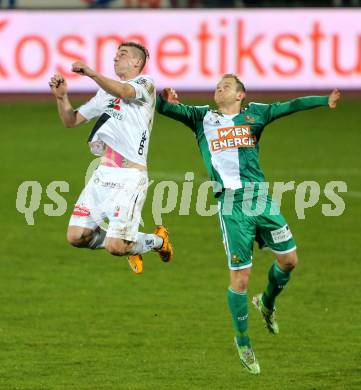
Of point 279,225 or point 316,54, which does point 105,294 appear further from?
point 316,54

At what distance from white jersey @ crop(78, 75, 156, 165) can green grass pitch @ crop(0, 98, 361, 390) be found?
6.39 ft

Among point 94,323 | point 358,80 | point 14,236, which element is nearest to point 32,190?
point 14,236

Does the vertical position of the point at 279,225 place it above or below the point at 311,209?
above

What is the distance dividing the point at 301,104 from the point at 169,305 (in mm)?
3881

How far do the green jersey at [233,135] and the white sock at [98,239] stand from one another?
4.61 feet

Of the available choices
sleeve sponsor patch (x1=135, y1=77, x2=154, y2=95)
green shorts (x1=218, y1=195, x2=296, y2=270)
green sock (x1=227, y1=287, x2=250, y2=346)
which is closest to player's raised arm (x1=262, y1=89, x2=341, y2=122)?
green shorts (x1=218, y1=195, x2=296, y2=270)

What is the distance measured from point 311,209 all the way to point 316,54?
938 centimetres

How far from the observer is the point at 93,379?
11336mm

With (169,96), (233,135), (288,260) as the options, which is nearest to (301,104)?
(233,135)

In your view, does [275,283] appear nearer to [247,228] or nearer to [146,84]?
[247,228]

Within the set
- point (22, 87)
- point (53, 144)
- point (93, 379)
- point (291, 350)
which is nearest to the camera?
point (93, 379)

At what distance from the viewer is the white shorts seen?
469 inches

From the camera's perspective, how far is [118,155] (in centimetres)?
1191

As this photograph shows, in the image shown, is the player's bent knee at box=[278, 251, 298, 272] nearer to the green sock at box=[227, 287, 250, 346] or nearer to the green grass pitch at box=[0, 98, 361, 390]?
the green sock at box=[227, 287, 250, 346]
